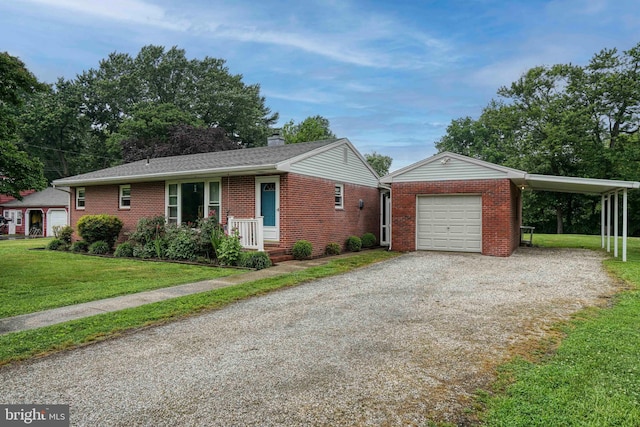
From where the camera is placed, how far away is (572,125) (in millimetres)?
26266

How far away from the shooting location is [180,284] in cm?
812

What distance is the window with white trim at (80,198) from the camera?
17942 mm

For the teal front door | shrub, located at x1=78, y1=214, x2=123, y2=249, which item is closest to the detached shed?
the teal front door

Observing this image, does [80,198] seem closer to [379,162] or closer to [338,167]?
[338,167]

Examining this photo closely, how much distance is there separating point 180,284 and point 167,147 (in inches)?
988

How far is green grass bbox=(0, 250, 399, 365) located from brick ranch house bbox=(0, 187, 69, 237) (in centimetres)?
2960

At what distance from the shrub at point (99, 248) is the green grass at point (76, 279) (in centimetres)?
169

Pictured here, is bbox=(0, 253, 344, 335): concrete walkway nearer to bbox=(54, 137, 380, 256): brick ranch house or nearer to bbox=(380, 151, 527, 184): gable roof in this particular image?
bbox=(54, 137, 380, 256): brick ranch house

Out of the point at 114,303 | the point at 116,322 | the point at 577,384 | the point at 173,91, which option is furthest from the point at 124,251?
the point at 173,91

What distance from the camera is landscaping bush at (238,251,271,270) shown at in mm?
10250

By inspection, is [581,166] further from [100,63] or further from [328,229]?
[100,63]

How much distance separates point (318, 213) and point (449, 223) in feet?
15.9

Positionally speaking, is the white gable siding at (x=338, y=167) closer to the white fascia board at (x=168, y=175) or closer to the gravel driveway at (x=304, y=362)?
the white fascia board at (x=168, y=175)

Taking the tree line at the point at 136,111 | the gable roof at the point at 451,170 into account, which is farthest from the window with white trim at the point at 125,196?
the tree line at the point at 136,111
